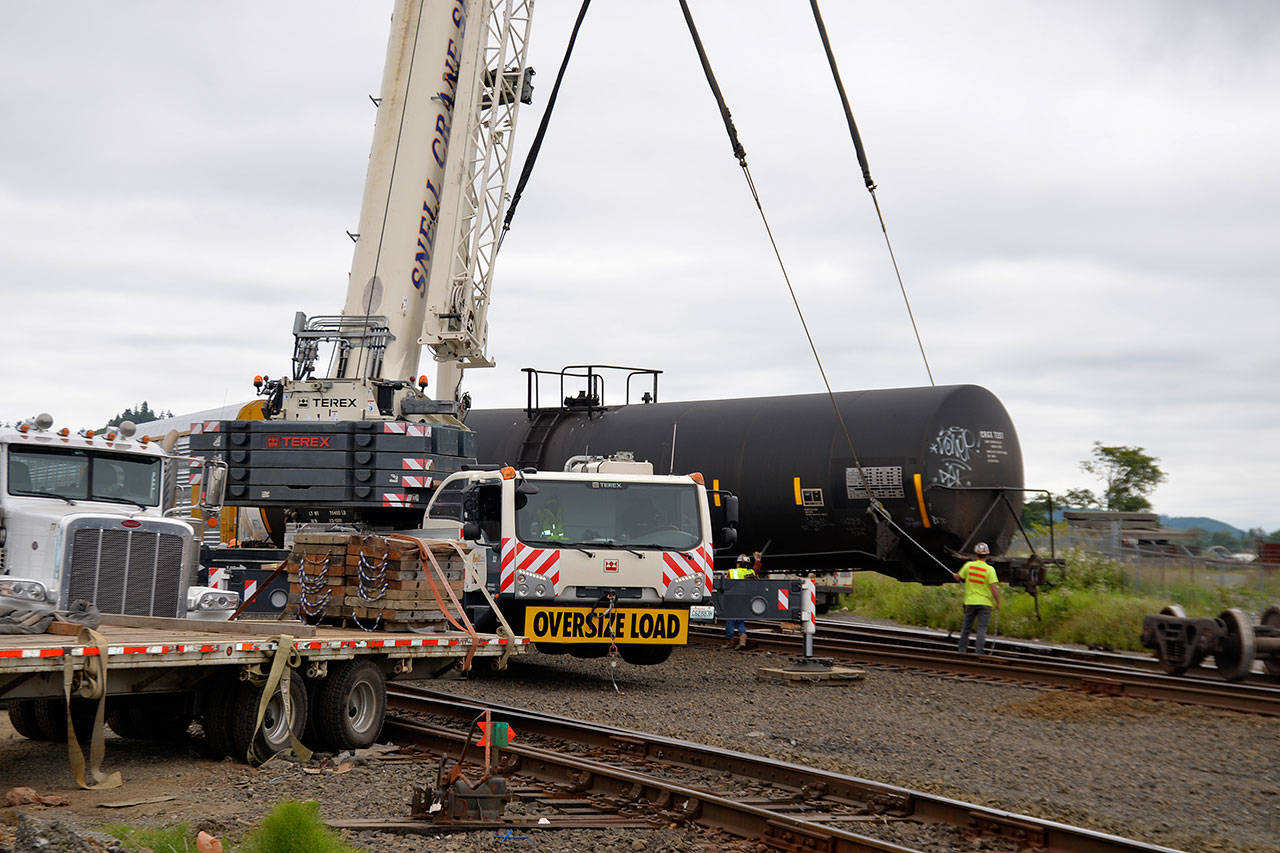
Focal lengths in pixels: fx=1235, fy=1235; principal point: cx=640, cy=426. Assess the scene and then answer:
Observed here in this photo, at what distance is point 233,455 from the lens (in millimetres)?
14570

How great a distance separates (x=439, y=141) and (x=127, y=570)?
8.57 m

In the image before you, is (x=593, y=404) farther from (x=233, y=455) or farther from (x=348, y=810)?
(x=348, y=810)

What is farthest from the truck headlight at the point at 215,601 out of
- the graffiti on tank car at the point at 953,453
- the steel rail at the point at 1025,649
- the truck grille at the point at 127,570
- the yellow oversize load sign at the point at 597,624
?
the steel rail at the point at 1025,649

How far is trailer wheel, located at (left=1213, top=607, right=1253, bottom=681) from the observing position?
13.4 m

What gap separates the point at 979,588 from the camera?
626 inches

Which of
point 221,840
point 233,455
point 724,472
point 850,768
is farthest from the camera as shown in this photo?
point 724,472

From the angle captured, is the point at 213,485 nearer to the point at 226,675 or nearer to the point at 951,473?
the point at 226,675

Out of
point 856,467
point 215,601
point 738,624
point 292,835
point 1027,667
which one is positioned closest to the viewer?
point 292,835

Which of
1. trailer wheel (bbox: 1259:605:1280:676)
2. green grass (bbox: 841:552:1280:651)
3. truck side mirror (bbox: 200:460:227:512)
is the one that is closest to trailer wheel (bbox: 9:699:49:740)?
truck side mirror (bbox: 200:460:227:512)

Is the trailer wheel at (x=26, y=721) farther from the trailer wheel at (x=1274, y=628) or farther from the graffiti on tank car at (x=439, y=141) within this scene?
the trailer wheel at (x=1274, y=628)

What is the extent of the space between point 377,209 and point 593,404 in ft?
16.1

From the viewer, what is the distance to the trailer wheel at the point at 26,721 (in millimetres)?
9586

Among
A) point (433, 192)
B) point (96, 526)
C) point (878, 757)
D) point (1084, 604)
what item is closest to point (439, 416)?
point (433, 192)

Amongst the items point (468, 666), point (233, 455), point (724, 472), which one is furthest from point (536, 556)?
point (724, 472)
